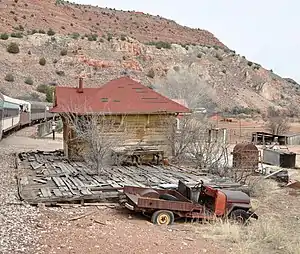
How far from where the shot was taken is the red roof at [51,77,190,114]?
22641mm

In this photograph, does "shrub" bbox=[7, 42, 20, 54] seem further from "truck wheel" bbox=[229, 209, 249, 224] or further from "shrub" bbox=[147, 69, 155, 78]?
"truck wheel" bbox=[229, 209, 249, 224]

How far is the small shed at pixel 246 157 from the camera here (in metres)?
24.2

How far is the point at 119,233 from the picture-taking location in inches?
433

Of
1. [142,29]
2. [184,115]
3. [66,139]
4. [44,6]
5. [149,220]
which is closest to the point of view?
[149,220]

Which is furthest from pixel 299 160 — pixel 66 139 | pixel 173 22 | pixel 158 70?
pixel 173 22

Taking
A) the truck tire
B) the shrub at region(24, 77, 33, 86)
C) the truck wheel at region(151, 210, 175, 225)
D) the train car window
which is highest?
the shrub at region(24, 77, 33, 86)

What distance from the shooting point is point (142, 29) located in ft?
370

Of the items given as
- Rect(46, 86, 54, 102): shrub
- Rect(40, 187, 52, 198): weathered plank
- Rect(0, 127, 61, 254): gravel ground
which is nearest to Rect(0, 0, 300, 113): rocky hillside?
Rect(46, 86, 54, 102): shrub

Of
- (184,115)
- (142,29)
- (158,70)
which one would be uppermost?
(142,29)

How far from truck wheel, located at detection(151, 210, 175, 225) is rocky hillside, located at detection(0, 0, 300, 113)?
47.7 m

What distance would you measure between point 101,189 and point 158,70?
6814 cm

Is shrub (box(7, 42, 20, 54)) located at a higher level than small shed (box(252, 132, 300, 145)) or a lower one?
higher

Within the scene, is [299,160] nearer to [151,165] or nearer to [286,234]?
[151,165]

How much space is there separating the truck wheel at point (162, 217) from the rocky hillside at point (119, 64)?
47.7 metres
